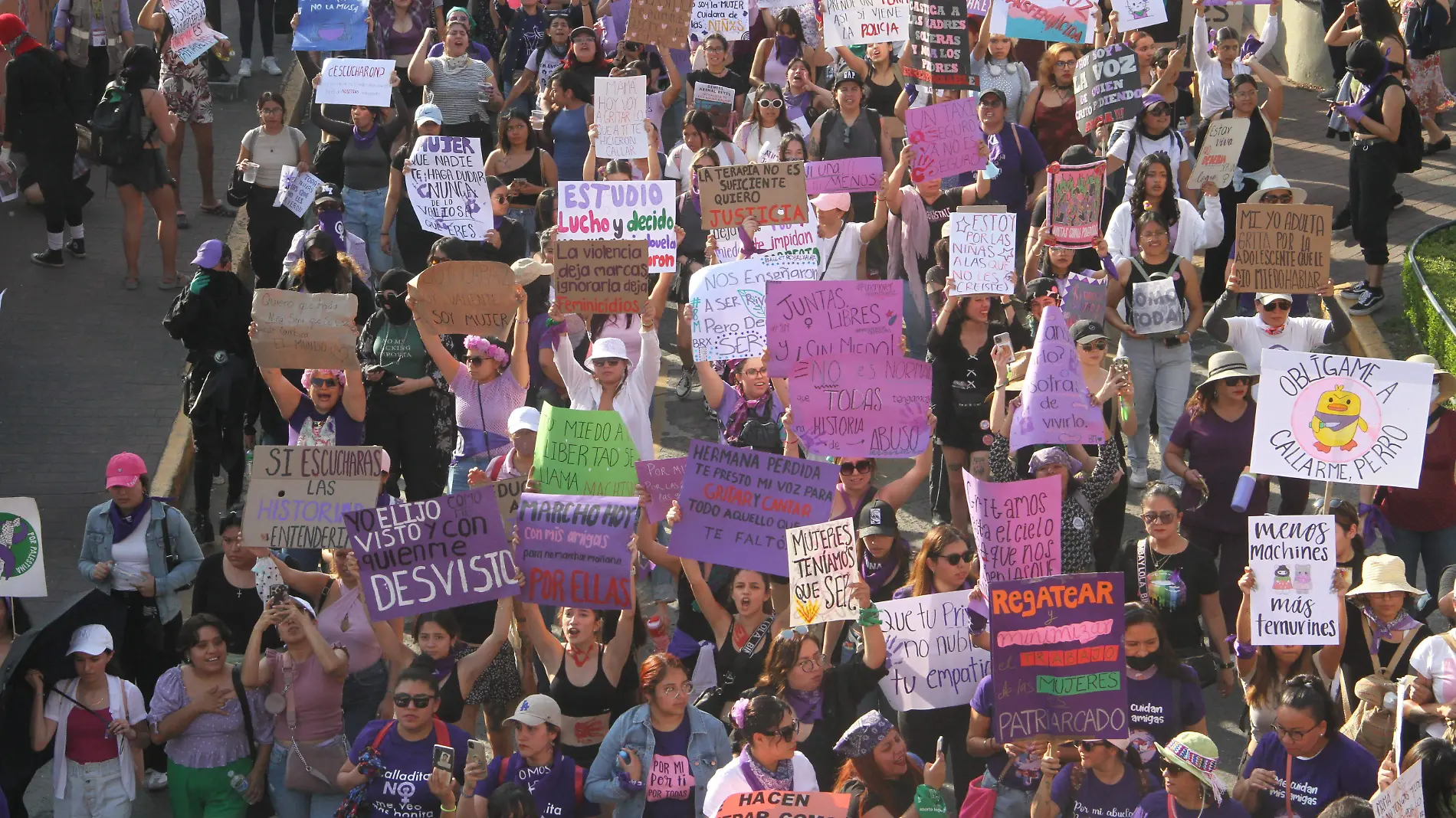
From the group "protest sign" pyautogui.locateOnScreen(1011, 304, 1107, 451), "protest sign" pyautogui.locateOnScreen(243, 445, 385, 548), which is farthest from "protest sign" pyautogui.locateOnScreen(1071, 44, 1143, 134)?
"protest sign" pyautogui.locateOnScreen(243, 445, 385, 548)

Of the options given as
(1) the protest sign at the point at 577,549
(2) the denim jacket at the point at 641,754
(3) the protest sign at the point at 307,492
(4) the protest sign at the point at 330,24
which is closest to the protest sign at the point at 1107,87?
(4) the protest sign at the point at 330,24

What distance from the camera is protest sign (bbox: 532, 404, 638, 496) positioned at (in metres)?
9.66

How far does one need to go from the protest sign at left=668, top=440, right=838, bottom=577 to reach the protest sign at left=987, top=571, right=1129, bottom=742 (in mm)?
1203

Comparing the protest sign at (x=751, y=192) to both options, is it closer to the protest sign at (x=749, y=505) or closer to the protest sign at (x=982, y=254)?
the protest sign at (x=982, y=254)

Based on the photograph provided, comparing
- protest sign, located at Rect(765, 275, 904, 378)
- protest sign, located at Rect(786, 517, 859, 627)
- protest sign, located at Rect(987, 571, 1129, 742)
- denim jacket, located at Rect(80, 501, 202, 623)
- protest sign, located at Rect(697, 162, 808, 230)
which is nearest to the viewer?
protest sign, located at Rect(987, 571, 1129, 742)

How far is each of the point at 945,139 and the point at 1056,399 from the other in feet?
11.9

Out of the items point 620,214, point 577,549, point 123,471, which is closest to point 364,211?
point 620,214

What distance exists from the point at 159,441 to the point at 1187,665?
781 cm

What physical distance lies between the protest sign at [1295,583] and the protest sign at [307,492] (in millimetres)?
4223

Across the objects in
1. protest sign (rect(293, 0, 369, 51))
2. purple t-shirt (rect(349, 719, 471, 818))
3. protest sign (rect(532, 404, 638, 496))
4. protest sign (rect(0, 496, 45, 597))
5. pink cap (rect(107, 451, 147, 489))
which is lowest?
purple t-shirt (rect(349, 719, 471, 818))

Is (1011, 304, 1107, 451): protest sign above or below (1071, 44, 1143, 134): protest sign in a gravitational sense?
below

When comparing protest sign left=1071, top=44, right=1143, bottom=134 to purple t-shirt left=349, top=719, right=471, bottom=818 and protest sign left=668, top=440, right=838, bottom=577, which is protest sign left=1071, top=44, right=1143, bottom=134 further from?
purple t-shirt left=349, top=719, right=471, bottom=818

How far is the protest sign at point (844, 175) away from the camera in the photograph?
13.2 m

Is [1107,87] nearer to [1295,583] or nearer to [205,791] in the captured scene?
[1295,583]
